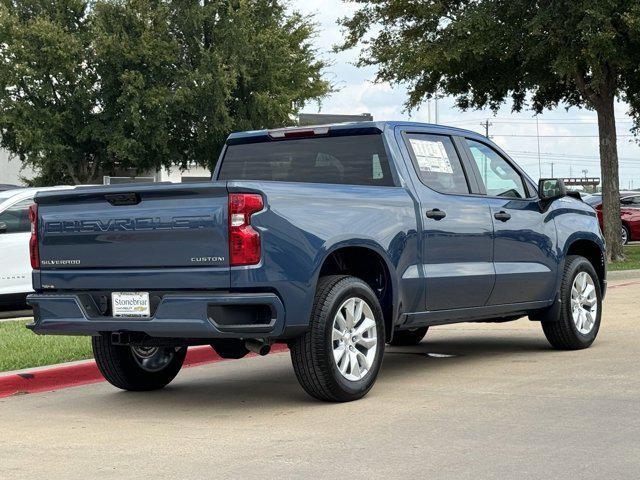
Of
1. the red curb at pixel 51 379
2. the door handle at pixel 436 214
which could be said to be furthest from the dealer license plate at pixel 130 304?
the door handle at pixel 436 214

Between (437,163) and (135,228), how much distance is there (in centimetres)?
282

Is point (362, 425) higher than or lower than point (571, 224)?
lower

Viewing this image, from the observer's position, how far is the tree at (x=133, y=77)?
43781mm

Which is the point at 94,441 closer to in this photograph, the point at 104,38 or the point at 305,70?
the point at 104,38

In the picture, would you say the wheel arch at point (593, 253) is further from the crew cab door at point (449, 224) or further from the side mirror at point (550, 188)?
the crew cab door at point (449, 224)

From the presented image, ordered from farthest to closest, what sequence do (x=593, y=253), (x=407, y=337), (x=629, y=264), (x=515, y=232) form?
(x=629, y=264)
(x=407, y=337)
(x=593, y=253)
(x=515, y=232)

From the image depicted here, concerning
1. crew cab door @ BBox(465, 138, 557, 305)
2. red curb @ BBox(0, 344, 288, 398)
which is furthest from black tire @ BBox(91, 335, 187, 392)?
crew cab door @ BBox(465, 138, 557, 305)

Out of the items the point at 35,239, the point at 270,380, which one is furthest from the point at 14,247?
the point at 35,239

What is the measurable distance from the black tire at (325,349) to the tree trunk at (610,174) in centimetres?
1888

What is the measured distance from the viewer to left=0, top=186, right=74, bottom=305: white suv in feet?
52.1

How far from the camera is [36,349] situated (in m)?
10.5

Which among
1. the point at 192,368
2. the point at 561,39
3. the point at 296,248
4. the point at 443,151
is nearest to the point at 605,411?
the point at 296,248

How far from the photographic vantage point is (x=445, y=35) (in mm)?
24953

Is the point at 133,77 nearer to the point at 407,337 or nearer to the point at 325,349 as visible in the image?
the point at 407,337
